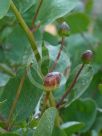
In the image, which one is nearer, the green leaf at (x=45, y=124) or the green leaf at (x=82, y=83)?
the green leaf at (x=45, y=124)

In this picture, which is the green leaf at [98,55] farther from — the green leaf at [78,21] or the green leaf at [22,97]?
the green leaf at [22,97]

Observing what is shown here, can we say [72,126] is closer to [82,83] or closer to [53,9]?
[82,83]

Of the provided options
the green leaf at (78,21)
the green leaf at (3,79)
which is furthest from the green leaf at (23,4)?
the green leaf at (78,21)

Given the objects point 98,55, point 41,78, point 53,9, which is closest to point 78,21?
point 98,55

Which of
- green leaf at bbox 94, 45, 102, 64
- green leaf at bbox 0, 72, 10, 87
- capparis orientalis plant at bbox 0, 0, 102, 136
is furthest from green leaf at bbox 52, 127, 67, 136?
green leaf at bbox 94, 45, 102, 64

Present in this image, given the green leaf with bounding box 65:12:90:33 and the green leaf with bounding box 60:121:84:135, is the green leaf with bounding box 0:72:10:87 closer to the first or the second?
the green leaf with bounding box 60:121:84:135

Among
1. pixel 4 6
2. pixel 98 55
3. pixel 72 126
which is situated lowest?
pixel 98 55

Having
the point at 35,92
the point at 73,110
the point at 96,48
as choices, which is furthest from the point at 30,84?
the point at 96,48

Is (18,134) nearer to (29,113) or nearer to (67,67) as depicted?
(29,113)
